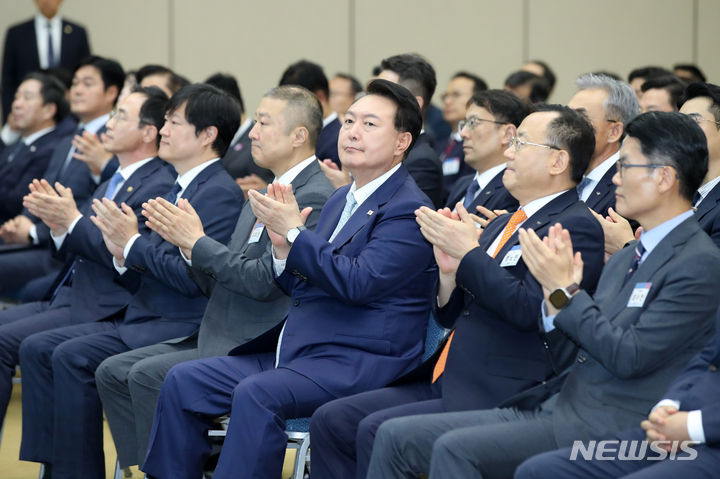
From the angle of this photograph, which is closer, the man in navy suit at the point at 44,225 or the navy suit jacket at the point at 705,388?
the navy suit jacket at the point at 705,388

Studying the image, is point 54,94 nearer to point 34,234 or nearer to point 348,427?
point 34,234

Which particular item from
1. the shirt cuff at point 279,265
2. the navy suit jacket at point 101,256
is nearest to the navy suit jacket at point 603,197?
the shirt cuff at point 279,265

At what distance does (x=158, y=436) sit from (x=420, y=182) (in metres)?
1.76

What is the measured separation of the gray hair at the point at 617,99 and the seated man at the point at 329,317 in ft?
3.23

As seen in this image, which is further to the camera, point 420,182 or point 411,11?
point 411,11

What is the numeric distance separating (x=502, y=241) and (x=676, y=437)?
2.88ft

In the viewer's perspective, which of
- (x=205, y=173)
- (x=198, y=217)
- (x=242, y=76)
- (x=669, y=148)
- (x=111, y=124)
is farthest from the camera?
(x=242, y=76)

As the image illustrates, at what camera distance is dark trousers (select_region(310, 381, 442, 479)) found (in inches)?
112

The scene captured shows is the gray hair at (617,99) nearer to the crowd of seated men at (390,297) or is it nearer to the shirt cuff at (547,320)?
the crowd of seated men at (390,297)


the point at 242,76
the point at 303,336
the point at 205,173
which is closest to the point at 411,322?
the point at 303,336

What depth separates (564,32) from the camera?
331 inches

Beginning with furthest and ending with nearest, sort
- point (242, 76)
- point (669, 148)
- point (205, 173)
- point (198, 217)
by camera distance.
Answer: point (242, 76) < point (205, 173) < point (198, 217) < point (669, 148)

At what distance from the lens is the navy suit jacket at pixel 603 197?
3537 millimetres

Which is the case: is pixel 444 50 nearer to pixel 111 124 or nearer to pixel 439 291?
pixel 111 124
